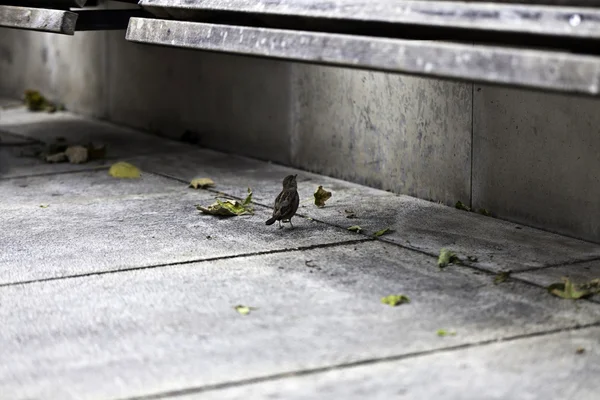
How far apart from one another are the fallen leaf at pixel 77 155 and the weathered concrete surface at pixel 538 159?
2981 mm

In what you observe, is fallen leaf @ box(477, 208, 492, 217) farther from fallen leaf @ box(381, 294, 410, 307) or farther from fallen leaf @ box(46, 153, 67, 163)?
fallen leaf @ box(46, 153, 67, 163)

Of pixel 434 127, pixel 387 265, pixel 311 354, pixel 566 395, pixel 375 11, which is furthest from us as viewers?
pixel 434 127

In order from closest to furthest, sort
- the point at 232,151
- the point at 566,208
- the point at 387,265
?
the point at 387,265
the point at 566,208
the point at 232,151

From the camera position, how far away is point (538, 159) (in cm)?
514

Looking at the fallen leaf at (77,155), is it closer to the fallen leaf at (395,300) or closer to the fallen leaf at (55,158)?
the fallen leaf at (55,158)

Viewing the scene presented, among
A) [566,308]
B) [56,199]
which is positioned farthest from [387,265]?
[56,199]

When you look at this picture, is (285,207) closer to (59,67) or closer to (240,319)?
(240,319)

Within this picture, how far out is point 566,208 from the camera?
16.4ft

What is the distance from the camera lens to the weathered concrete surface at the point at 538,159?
484 cm

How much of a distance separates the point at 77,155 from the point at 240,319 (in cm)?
382

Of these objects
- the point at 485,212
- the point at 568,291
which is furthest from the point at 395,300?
the point at 485,212

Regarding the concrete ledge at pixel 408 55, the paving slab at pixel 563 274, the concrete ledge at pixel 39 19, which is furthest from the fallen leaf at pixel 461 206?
the concrete ledge at pixel 39 19

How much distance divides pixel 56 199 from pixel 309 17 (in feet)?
8.03

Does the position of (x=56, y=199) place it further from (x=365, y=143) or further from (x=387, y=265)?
(x=387, y=265)
